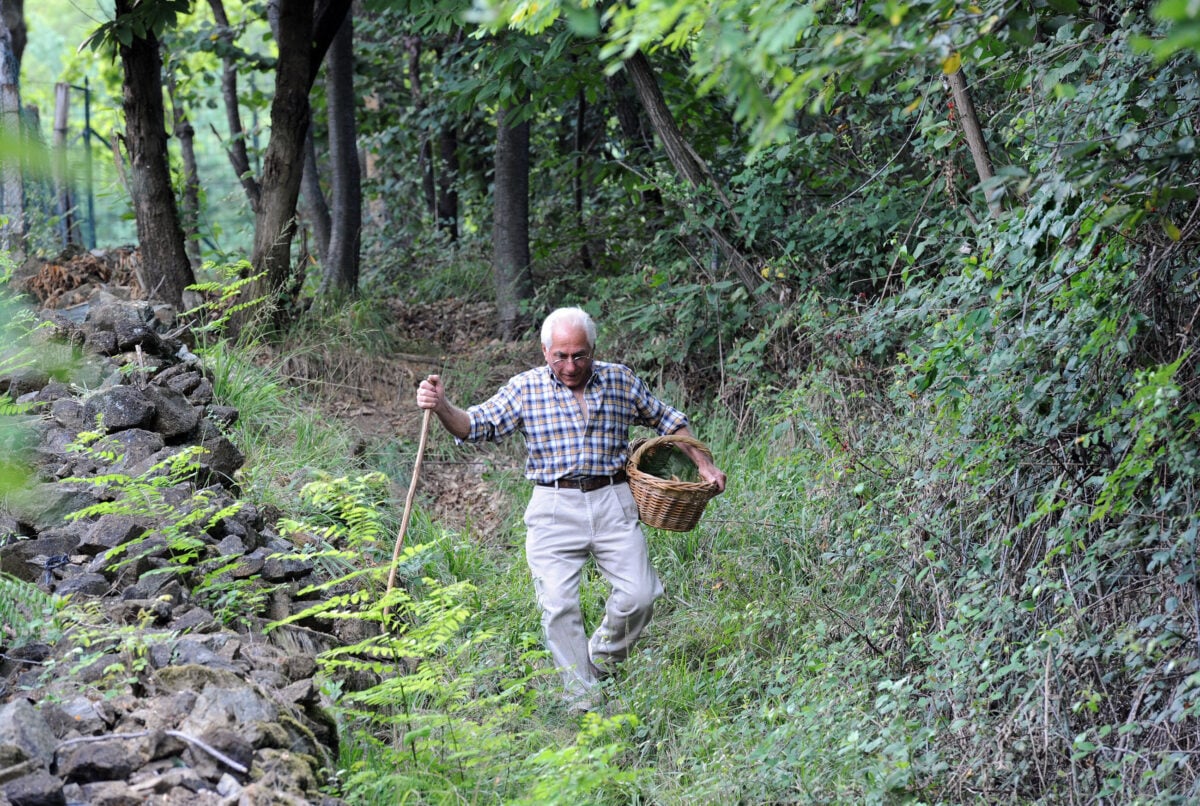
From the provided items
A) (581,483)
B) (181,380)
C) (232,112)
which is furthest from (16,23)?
(581,483)

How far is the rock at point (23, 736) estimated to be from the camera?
3.04 m

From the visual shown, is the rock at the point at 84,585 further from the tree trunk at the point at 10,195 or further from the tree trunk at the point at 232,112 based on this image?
the tree trunk at the point at 232,112

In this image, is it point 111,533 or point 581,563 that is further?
point 581,563

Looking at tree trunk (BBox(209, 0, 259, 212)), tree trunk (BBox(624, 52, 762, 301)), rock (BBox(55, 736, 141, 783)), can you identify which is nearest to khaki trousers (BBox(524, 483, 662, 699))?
rock (BBox(55, 736, 141, 783))

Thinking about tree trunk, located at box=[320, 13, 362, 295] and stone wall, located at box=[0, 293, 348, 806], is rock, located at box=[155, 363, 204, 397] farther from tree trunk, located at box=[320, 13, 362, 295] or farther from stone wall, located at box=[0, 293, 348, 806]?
tree trunk, located at box=[320, 13, 362, 295]

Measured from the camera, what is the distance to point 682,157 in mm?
8508

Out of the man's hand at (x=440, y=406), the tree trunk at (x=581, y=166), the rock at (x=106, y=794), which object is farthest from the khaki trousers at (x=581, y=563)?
the tree trunk at (x=581, y=166)

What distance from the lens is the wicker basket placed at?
5281 millimetres

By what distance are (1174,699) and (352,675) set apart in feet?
10.1

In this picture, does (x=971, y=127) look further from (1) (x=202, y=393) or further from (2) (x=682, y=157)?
(1) (x=202, y=393)

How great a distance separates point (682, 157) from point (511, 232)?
2462 millimetres

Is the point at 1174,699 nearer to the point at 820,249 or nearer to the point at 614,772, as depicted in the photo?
the point at 614,772

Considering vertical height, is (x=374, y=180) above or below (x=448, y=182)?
above

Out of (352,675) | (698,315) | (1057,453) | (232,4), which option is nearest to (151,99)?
(698,315)
